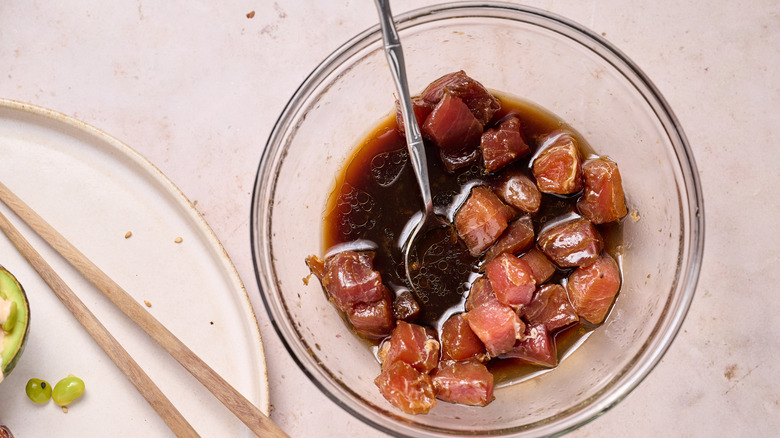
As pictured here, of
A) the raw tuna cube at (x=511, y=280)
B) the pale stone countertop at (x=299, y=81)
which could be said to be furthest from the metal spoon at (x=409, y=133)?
the pale stone countertop at (x=299, y=81)

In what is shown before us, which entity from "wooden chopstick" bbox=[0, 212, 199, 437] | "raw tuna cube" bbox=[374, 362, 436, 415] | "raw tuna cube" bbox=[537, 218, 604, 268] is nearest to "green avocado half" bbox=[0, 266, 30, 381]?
"wooden chopstick" bbox=[0, 212, 199, 437]

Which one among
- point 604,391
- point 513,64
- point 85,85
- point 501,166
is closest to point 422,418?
A: point 604,391

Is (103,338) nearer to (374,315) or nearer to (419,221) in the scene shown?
(374,315)

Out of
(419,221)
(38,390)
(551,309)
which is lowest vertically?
(38,390)

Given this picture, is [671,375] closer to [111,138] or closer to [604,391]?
[604,391]

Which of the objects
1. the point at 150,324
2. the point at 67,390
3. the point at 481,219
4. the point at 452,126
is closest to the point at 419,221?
the point at 481,219
